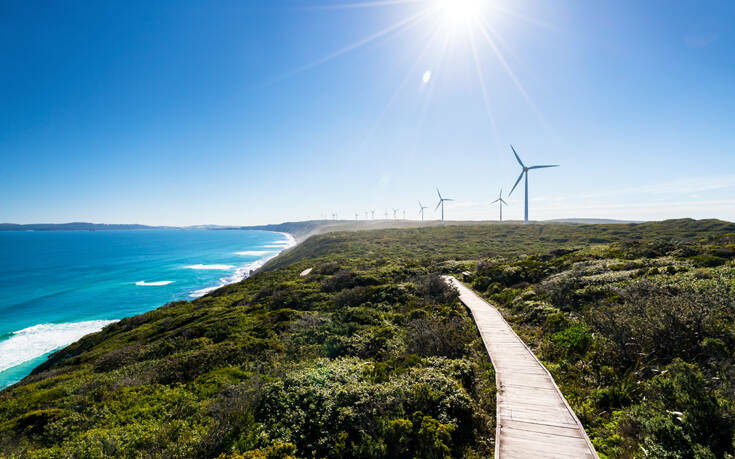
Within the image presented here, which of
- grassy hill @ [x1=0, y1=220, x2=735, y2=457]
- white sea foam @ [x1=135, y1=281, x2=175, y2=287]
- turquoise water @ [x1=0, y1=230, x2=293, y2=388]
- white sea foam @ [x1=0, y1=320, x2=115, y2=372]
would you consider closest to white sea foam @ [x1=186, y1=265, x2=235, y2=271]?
turquoise water @ [x1=0, y1=230, x2=293, y2=388]

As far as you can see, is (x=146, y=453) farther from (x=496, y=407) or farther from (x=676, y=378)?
(x=676, y=378)

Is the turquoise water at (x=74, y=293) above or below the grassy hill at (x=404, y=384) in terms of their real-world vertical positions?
below

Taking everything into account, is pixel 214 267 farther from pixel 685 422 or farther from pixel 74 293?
pixel 685 422

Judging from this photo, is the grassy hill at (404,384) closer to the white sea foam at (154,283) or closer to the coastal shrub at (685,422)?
the coastal shrub at (685,422)

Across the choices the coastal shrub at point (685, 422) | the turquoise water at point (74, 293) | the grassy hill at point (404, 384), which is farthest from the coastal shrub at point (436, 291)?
the turquoise water at point (74, 293)

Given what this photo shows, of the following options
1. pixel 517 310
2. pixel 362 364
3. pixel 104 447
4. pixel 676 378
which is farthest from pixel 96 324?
pixel 676 378

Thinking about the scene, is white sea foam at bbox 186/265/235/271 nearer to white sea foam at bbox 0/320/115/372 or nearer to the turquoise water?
the turquoise water
